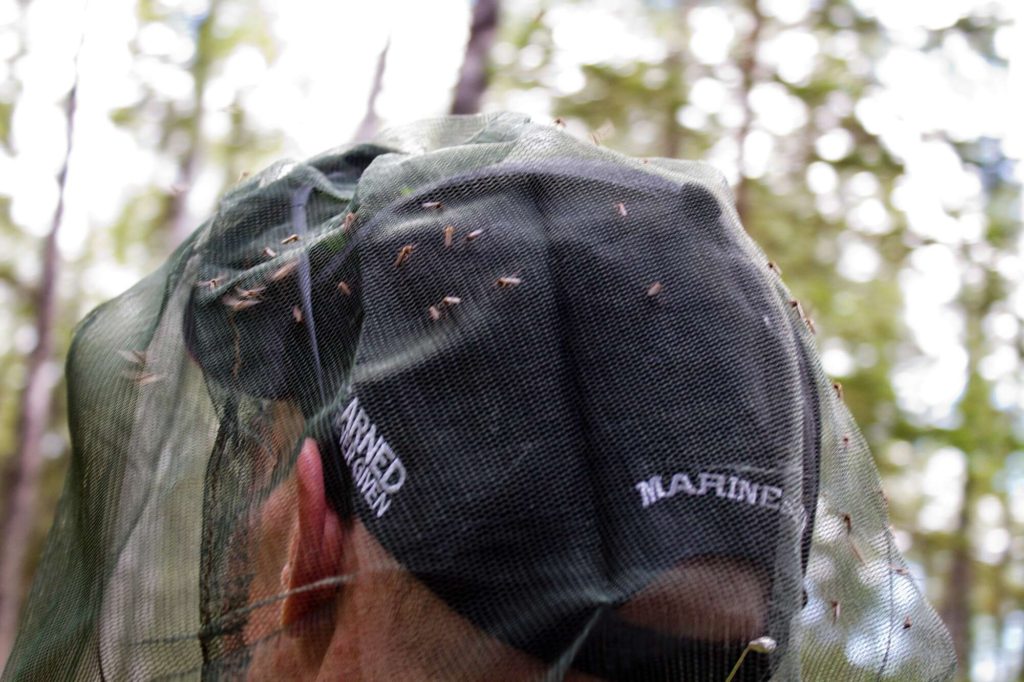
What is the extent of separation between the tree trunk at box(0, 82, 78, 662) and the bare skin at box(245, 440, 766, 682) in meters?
8.17

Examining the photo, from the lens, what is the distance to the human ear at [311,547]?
1.41 metres

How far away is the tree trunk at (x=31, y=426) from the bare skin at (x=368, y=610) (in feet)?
26.8

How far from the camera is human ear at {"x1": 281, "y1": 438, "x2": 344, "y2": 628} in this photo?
141 cm

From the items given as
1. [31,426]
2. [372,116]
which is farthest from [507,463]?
[31,426]

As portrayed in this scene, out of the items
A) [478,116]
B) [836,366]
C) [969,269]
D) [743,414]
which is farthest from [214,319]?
[969,269]

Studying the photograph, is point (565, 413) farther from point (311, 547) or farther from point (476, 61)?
point (476, 61)

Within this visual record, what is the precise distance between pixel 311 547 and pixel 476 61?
460cm

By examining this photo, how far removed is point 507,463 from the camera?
4.20ft

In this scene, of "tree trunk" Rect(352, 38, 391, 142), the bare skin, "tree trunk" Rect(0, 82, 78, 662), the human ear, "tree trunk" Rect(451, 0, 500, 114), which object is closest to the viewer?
the bare skin

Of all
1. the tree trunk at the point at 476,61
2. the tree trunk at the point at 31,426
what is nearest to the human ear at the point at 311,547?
the tree trunk at the point at 476,61

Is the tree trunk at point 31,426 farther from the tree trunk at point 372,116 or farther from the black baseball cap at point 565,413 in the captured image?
the black baseball cap at point 565,413

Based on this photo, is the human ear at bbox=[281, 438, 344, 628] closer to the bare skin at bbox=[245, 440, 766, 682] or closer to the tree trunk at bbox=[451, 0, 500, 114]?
the bare skin at bbox=[245, 440, 766, 682]

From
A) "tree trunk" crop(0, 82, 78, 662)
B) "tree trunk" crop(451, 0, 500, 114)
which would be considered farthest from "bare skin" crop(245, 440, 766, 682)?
"tree trunk" crop(0, 82, 78, 662)

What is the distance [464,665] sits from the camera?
1317mm
